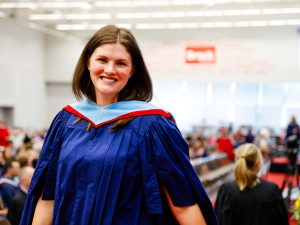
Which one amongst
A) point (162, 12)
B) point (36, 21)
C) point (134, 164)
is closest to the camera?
point (134, 164)

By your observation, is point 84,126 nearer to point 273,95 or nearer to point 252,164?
point 252,164

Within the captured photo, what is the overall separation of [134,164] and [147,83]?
1.22 ft

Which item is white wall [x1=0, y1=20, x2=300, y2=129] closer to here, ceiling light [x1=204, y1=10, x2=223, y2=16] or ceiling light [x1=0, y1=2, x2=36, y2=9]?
ceiling light [x1=204, y1=10, x2=223, y2=16]

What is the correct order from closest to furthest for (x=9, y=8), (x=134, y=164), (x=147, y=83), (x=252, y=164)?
(x=134, y=164) < (x=147, y=83) < (x=252, y=164) < (x=9, y=8)

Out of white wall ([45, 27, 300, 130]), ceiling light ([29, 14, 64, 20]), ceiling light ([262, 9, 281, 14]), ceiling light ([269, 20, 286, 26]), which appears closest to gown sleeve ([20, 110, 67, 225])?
ceiling light ([262, 9, 281, 14])

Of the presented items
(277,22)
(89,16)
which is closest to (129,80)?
(89,16)

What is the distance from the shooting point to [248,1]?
16.3m

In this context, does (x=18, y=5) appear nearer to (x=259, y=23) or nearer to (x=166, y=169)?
(x=259, y=23)

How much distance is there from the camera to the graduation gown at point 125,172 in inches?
69.7

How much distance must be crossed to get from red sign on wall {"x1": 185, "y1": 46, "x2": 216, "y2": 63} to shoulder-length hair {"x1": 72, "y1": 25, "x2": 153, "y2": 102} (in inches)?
700

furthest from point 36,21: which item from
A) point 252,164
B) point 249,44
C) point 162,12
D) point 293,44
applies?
point 252,164

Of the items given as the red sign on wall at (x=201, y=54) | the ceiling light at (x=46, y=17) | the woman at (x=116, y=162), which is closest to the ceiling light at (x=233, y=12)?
the red sign on wall at (x=201, y=54)

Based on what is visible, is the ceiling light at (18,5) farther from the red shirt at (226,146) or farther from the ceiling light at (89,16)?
the red shirt at (226,146)

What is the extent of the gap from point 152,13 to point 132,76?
17223mm
